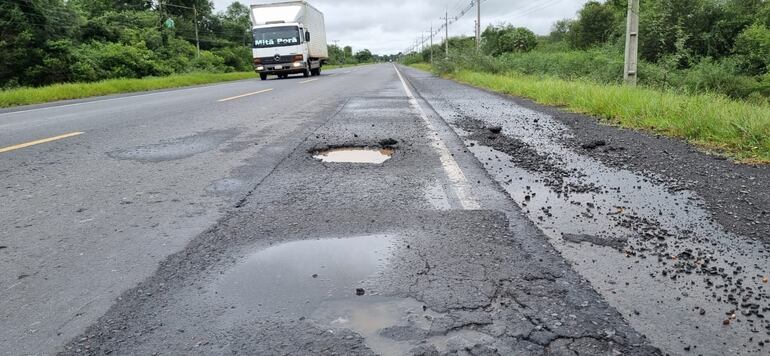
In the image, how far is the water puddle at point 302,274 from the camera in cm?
223

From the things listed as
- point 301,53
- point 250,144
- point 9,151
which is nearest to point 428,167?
point 250,144

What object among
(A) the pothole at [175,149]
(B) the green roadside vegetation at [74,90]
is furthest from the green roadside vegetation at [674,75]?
(B) the green roadside vegetation at [74,90]

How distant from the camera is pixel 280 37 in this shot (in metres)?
25.4

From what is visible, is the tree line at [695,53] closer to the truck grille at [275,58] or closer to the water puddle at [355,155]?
the truck grille at [275,58]

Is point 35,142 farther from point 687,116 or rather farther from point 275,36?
point 275,36

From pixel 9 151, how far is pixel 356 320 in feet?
18.6

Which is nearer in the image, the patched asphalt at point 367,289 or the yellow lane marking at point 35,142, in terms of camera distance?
the patched asphalt at point 367,289

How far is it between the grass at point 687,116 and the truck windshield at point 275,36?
17.2 meters

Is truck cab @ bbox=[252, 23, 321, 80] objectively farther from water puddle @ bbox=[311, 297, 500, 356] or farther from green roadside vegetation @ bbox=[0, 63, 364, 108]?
water puddle @ bbox=[311, 297, 500, 356]

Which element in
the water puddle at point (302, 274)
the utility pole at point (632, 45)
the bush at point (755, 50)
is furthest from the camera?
the bush at point (755, 50)

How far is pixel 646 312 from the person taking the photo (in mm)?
2070

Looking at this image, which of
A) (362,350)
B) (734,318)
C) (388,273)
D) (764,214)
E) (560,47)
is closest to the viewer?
(362,350)

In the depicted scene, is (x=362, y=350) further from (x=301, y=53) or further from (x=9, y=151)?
(x=301, y=53)

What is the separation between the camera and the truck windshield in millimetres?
25375
